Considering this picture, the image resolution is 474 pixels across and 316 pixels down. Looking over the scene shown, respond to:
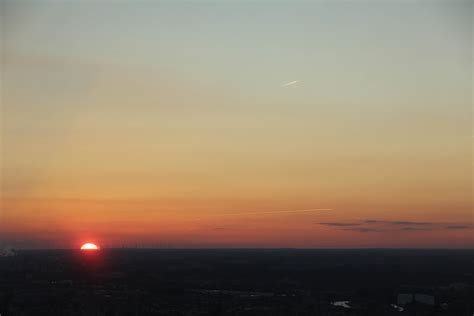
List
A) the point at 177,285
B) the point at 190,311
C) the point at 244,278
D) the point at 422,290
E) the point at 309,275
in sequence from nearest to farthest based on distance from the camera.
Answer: the point at 190,311 < the point at 422,290 < the point at 177,285 < the point at 244,278 < the point at 309,275

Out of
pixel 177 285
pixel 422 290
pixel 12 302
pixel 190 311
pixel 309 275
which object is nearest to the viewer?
pixel 190 311

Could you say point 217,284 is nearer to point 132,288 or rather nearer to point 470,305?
point 132,288

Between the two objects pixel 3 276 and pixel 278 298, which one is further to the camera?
pixel 3 276

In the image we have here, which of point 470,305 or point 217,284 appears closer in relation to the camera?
point 470,305

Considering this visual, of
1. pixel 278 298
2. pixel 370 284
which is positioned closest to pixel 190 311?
pixel 278 298

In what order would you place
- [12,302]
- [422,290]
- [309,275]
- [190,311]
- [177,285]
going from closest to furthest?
[190,311] → [12,302] → [422,290] → [177,285] → [309,275]

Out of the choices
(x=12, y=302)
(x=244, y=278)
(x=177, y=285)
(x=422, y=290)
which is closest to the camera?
(x=12, y=302)

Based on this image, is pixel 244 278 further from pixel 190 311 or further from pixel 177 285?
pixel 190 311

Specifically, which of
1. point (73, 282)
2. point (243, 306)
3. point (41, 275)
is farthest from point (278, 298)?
point (41, 275)

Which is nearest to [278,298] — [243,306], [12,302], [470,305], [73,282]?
[243,306]
